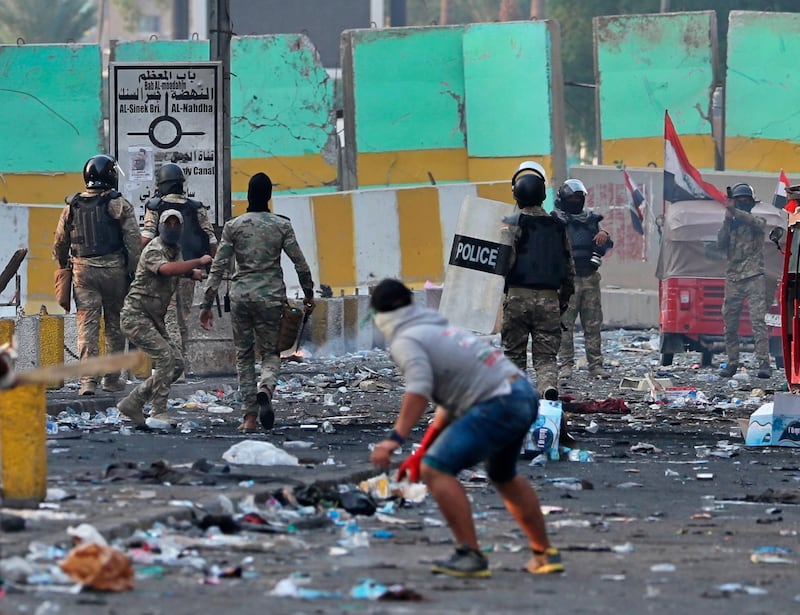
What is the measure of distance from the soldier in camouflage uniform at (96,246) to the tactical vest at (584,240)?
5.50m

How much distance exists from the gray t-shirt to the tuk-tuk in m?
14.3

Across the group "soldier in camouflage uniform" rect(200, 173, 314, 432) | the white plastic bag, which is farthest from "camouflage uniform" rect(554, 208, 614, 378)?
the white plastic bag

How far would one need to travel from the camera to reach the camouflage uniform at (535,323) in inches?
514

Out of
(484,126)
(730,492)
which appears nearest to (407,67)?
(484,126)

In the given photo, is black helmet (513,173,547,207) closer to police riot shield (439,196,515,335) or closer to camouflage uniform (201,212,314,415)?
police riot shield (439,196,515,335)

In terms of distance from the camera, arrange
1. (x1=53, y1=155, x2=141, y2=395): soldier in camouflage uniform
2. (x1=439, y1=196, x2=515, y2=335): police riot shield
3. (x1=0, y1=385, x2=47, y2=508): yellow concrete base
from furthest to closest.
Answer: (x1=53, y1=155, x2=141, y2=395): soldier in camouflage uniform, (x1=439, y1=196, x2=515, y2=335): police riot shield, (x1=0, y1=385, x2=47, y2=508): yellow concrete base

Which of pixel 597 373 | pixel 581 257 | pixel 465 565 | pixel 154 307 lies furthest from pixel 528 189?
pixel 597 373

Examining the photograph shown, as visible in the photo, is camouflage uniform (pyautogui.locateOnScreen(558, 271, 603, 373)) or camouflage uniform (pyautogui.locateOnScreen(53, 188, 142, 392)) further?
camouflage uniform (pyautogui.locateOnScreen(558, 271, 603, 373))

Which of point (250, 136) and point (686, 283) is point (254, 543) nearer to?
point (686, 283)

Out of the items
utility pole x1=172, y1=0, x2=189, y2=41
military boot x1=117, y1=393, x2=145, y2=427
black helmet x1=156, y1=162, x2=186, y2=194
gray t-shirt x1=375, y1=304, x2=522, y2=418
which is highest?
utility pole x1=172, y1=0, x2=189, y2=41

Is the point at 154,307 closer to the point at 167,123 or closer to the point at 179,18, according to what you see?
the point at 167,123

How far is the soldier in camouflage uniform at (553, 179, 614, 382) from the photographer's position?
19016 millimetres

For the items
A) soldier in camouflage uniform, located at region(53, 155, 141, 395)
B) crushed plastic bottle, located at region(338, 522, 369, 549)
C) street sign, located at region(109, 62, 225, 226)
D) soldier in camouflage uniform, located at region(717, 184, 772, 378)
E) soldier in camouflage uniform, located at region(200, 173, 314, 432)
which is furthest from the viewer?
soldier in camouflage uniform, located at region(717, 184, 772, 378)

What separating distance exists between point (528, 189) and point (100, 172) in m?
3.74
